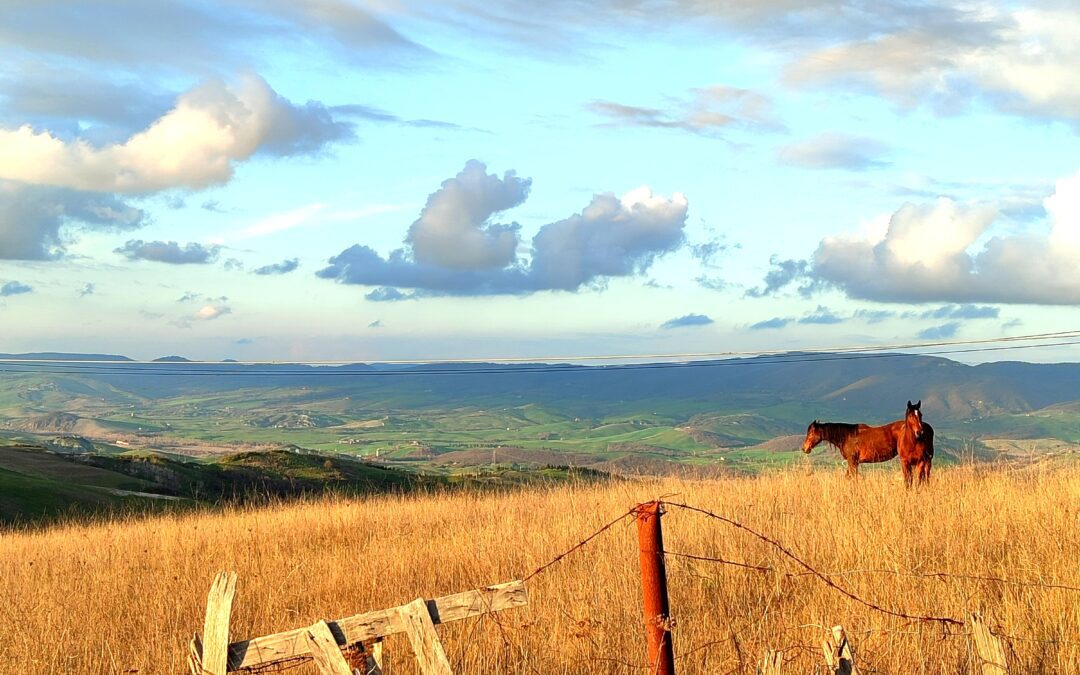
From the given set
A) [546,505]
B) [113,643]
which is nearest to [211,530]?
[546,505]

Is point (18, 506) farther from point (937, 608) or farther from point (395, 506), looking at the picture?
point (937, 608)

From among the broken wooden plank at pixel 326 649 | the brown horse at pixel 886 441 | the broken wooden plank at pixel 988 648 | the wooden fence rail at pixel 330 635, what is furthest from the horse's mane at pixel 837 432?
the broken wooden plank at pixel 326 649

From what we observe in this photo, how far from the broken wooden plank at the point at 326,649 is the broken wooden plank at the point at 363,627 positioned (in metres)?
0.04

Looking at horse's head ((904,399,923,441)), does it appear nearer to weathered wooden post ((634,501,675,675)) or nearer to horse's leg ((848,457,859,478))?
horse's leg ((848,457,859,478))

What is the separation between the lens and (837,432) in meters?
19.0

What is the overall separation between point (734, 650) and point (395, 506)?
13.0 meters

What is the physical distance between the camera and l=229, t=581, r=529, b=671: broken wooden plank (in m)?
4.71

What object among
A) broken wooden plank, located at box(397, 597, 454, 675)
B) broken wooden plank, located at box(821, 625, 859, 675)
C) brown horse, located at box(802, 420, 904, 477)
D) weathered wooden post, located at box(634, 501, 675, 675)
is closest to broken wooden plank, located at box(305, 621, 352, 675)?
broken wooden plank, located at box(397, 597, 454, 675)

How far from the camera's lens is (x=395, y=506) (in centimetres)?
1955

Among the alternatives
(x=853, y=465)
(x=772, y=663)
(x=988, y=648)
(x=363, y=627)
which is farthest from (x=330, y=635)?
(x=853, y=465)

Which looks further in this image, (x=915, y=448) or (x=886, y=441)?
(x=886, y=441)

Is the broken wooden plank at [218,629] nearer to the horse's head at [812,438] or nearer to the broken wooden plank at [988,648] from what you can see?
the broken wooden plank at [988,648]

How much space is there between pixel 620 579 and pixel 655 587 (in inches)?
167

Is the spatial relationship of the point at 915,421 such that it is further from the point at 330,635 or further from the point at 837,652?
the point at 330,635
